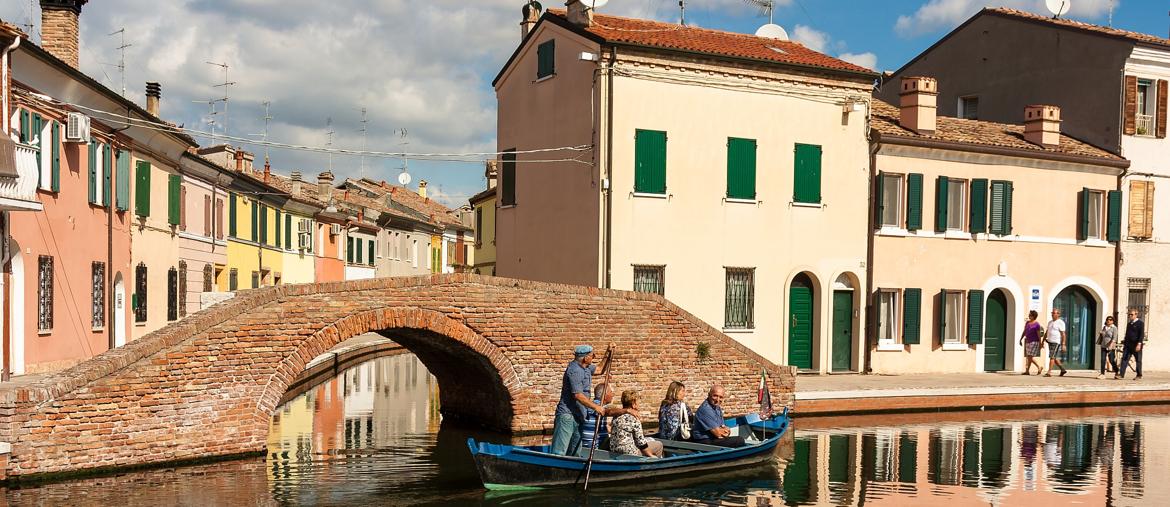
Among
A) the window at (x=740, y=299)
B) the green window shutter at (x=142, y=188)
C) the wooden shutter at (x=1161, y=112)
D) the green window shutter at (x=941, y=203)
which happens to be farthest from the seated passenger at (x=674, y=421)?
the wooden shutter at (x=1161, y=112)

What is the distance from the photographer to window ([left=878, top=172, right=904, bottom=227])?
2697 centimetres

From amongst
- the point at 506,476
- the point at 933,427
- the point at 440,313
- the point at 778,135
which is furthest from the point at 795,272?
the point at 506,476

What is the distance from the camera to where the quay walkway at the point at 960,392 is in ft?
73.0

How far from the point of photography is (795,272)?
25625 mm

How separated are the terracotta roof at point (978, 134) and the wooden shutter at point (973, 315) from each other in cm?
368

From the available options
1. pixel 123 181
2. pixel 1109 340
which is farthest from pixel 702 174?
pixel 123 181

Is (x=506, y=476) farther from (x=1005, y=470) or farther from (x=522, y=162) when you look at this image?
(x=522, y=162)

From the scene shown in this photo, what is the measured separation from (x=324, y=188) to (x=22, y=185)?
34680 mm

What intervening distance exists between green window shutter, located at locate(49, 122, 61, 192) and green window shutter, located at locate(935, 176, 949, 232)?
19.2 m

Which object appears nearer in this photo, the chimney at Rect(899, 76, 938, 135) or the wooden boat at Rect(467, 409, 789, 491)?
the wooden boat at Rect(467, 409, 789, 491)

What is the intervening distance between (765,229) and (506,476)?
12.2 m

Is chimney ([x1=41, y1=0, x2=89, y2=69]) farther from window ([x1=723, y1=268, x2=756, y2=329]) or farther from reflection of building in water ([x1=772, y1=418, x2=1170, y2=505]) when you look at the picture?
reflection of building in water ([x1=772, y1=418, x2=1170, y2=505])

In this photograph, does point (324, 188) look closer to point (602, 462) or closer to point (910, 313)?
point (910, 313)

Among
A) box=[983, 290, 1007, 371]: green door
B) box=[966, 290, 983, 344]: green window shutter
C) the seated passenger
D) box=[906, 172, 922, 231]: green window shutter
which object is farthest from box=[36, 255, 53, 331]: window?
box=[983, 290, 1007, 371]: green door
